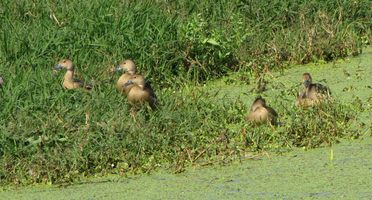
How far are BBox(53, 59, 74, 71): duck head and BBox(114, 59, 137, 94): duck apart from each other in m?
0.47

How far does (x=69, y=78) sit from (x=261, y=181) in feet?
9.34

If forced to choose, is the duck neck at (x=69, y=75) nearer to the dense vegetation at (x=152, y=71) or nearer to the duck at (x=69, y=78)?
the duck at (x=69, y=78)

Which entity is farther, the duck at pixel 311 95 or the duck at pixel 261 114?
the duck at pixel 311 95

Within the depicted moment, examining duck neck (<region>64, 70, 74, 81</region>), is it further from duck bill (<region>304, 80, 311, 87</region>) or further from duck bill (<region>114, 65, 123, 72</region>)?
duck bill (<region>304, 80, 311, 87</region>)

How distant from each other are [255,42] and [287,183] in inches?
187

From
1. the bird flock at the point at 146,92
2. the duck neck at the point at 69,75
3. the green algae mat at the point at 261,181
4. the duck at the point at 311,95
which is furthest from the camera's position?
the duck neck at the point at 69,75

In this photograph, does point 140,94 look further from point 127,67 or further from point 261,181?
point 261,181

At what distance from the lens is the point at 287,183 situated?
8.20 m

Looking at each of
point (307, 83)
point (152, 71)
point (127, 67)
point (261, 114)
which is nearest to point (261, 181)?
point (261, 114)

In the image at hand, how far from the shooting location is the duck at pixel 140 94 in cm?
1030

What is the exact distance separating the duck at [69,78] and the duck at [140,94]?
364 mm

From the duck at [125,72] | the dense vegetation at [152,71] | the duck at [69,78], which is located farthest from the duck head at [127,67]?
the duck at [69,78]

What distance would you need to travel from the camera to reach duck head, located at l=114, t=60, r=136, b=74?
11.2 meters

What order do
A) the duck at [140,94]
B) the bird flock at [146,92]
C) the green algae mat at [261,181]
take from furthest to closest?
the duck at [140,94] → the bird flock at [146,92] → the green algae mat at [261,181]
